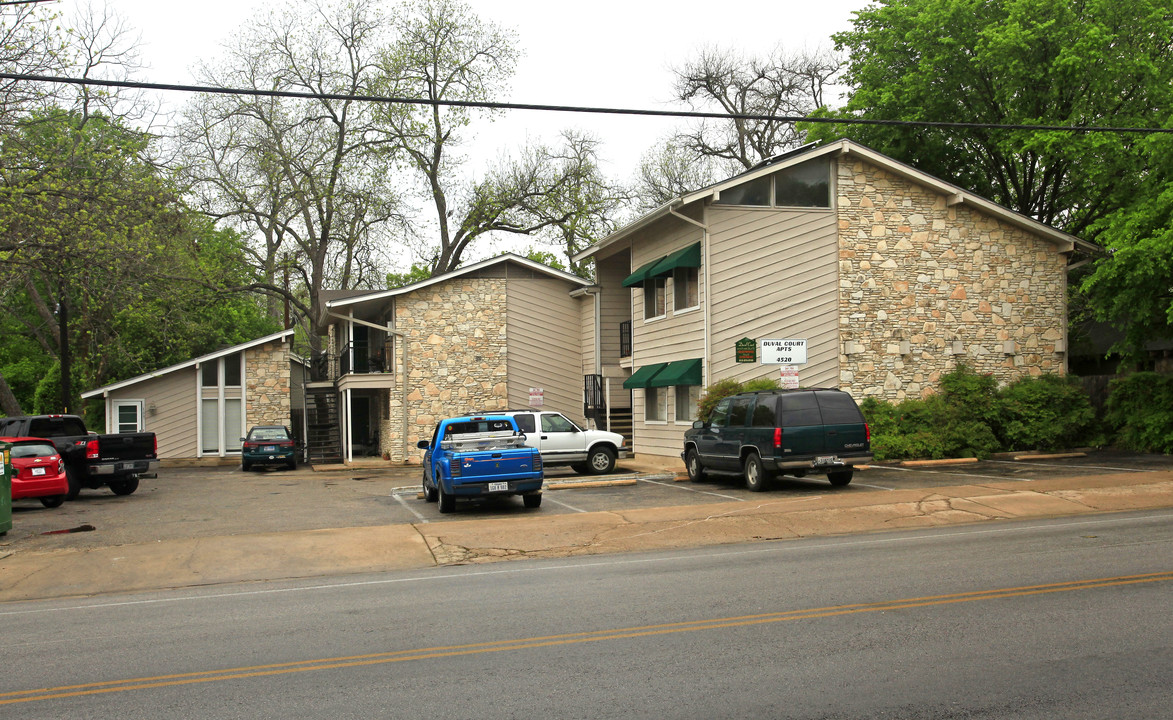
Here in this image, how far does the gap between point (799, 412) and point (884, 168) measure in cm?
1066

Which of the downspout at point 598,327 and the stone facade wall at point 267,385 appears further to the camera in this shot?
the stone facade wall at point 267,385

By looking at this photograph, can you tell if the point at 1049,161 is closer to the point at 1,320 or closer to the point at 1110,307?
the point at 1110,307

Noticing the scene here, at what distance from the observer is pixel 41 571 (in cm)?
1243

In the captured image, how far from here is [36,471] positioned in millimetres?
19203

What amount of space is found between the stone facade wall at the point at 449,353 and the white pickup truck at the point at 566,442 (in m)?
8.97

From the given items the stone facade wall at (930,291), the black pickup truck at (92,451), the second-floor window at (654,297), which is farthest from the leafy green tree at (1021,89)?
the black pickup truck at (92,451)

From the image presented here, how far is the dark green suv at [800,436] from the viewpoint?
→ 57.9 feet

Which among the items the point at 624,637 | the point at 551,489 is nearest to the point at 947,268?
the point at 551,489

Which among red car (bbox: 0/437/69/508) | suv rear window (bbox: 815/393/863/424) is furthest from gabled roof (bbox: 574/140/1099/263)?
red car (bbox: 0/437/69/508)

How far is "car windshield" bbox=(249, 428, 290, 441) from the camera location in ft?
111

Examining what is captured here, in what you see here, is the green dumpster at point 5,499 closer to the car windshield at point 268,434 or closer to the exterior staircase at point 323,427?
the car windshield at point 268,434

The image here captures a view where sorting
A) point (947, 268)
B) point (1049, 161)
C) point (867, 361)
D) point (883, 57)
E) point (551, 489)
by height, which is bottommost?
point (551, 489)

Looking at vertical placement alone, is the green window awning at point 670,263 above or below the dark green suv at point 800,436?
above

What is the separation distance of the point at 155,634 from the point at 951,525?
10789 millimetres
